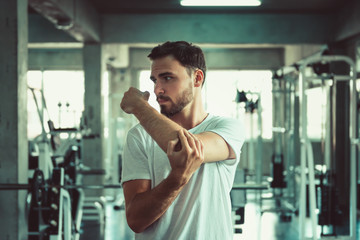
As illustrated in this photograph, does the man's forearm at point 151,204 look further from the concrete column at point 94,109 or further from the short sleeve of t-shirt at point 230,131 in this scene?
the concrete column at point 94,109

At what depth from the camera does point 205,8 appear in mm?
5949

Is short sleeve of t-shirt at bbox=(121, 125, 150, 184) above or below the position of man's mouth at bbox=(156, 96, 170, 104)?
below

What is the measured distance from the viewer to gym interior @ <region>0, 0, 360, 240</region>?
3.10 meters

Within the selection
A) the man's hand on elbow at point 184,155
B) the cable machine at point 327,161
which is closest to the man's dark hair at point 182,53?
the man's hand on elbow at point 184,155

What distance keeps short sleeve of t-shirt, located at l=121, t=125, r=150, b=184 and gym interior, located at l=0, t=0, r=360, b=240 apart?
155 cm

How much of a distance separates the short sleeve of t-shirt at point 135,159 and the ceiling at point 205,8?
4.85 m

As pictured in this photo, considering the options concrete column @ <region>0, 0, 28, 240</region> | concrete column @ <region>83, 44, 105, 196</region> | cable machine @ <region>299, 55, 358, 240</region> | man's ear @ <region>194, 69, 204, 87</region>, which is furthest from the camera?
concrete column @ <region>83, 44, 105, 196</region>

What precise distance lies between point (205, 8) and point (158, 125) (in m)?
5.41

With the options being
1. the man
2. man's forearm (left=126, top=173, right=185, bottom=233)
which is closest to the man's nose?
the man

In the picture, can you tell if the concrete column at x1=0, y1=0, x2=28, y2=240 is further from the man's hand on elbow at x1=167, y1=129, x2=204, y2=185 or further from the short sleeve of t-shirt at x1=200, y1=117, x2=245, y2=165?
the man's hand on elbow at x1=167, y1=129, x2=204, y2=185

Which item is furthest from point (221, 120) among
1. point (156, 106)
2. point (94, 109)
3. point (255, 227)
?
point (94, 109)

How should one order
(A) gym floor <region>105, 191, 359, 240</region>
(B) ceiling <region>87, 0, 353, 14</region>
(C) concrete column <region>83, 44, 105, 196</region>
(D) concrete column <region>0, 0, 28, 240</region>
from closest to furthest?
(D) concrete column <region>0, 0, 28, 240</region> → (A) gym floor <region>105, 191, 359, 240</region> → (B) ceiling <region>87, 0, 353, 14</region> → (C) concrete column <region>83, 44, 105, 196</region>

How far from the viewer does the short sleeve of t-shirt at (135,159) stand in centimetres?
98

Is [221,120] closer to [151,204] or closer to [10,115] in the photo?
[151,204]
